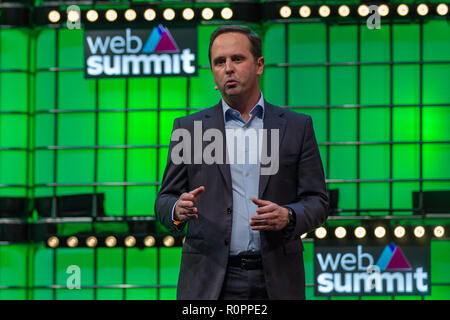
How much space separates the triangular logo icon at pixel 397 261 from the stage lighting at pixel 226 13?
2894 millimetres

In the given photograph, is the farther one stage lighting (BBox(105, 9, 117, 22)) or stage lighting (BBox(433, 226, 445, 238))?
stage lighting (BBox(105, 9, 117, 22))

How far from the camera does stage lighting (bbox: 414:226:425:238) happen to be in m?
7.38

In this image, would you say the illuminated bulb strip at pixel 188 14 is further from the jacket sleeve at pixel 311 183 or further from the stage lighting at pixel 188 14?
the jacket sleeve at pixel 311 183

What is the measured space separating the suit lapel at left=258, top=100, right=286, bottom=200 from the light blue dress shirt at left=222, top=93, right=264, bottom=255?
35 millimetres

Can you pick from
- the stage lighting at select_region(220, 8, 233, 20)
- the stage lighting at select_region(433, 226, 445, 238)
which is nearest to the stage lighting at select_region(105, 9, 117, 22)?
the stage lighting at select_region(220, 8, 233, 20)

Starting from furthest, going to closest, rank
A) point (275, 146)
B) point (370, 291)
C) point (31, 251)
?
point (31, 251) < point (370, 291) < point (275, 146)

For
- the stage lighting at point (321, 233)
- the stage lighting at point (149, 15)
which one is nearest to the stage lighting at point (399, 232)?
the stage lighting at point (321, 233)

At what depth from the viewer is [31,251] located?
799 cm

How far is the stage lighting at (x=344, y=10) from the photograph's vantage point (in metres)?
7.55

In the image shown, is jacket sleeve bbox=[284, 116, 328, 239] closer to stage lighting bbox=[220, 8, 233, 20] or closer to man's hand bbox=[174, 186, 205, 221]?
man's hand bbox=[174, 186, 205, 221]
